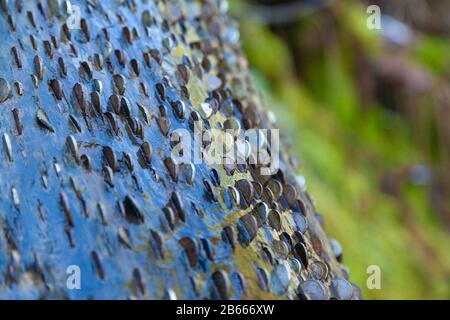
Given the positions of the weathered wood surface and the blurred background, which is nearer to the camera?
the weathered wood surface

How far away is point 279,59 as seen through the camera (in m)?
3.28

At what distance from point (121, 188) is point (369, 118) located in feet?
11.0

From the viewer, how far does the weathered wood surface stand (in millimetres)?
597

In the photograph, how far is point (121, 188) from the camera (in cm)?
65

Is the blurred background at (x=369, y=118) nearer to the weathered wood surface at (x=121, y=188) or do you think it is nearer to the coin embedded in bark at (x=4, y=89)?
the weathered wood surface at (x=121, y=188)

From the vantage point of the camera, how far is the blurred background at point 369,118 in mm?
2836

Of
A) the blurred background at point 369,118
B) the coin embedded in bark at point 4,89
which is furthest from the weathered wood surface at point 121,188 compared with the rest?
the blurred background at point 369,118

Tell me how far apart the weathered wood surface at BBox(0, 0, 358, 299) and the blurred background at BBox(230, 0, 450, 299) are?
1.71 meters

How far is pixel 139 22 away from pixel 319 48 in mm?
3043

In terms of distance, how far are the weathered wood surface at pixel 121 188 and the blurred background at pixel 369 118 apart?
5.61 ft

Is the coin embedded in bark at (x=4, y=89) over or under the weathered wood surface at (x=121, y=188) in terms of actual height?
over

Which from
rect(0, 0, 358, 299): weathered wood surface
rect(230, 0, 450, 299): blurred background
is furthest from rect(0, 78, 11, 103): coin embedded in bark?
rect(230, 0, 450, 299): blurred background

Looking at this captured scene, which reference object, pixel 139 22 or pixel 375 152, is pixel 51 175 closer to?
pixel 139 22

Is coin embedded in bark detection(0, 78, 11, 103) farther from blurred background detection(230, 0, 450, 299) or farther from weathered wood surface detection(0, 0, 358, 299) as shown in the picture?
blurred background detection(230, 0, 450, 299)
